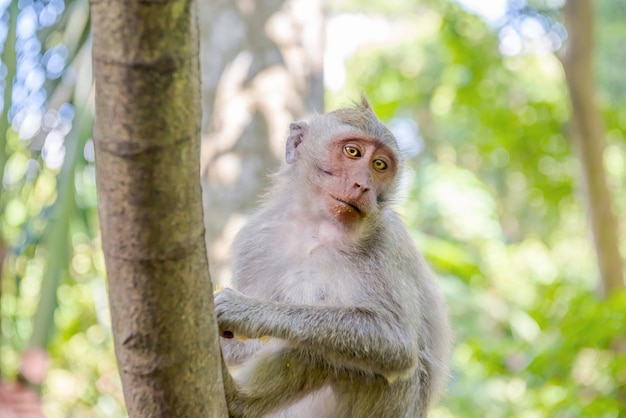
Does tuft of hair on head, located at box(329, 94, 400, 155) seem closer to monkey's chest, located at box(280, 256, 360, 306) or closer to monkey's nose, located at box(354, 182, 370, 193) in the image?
monkey's nose, located at box(354, 182, 370, 193)

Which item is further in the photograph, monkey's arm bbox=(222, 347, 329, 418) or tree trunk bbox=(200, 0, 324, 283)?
tree trunk bbox=(200, 0, 324, 283)

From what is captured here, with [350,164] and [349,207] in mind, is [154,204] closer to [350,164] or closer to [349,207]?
[349,207]

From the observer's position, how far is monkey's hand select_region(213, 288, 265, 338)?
330cm

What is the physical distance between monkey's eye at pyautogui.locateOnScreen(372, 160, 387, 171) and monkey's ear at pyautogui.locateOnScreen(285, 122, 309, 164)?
1.81ft

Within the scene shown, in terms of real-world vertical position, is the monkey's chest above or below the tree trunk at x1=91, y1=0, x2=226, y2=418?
below

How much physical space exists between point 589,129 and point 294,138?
19.3 ft

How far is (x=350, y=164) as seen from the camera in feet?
12.8

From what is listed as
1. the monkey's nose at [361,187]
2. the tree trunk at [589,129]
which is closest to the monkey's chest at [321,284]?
the monkey's nose at [361,187]

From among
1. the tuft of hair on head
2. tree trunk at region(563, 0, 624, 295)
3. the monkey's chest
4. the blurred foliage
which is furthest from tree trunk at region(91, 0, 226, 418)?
tree trunk at region(563, 0, 624, 295)

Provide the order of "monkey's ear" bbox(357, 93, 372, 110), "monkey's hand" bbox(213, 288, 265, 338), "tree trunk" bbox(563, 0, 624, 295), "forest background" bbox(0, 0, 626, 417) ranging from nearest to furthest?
1. "monkey's hand" bbox(213, 288, 265, 338)
2. "monkey's ear" bbox(357, 93, 372, 110)
3. "forest background" bbox(0, 0, 626, 417)
4. "tree trunk" bbox(563, 0, 624, 295)

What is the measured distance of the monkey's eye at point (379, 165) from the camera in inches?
155

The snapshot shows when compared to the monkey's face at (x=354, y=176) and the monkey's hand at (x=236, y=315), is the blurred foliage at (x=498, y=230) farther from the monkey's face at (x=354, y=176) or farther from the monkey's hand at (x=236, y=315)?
the monkey's hand at (x=236, y=315)

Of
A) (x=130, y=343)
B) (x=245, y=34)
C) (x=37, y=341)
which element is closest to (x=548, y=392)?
(x=245, y=34)

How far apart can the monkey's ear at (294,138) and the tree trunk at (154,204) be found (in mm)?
2039
